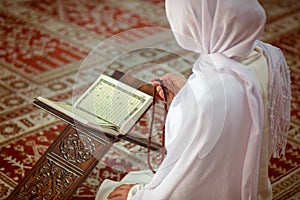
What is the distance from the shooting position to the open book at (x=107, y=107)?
7.45 ft

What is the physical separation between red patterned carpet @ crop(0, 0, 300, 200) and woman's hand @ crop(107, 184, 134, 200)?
0.11 m

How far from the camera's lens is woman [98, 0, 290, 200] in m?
2.01

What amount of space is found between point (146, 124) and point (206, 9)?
1480mm

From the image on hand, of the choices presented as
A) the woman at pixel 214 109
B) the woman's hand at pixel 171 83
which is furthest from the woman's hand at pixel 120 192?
the woman's hand at pixel 171 83

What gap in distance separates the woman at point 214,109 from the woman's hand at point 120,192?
9.0 inches

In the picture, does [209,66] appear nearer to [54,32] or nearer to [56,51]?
[56,51]

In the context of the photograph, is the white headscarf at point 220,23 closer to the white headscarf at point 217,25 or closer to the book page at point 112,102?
the white headscarf at point 217,25

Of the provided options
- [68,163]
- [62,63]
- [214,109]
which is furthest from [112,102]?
[62,63]

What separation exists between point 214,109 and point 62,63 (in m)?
2.48

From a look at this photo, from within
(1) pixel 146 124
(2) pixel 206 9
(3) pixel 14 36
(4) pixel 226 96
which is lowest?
(3) pixel 14 36

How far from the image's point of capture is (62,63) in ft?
14.2

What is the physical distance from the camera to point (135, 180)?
8.67ft

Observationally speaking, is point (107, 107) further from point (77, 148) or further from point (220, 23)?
point (220, 23)

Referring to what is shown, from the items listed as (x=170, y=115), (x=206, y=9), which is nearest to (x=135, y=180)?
(x=170, y=115)
